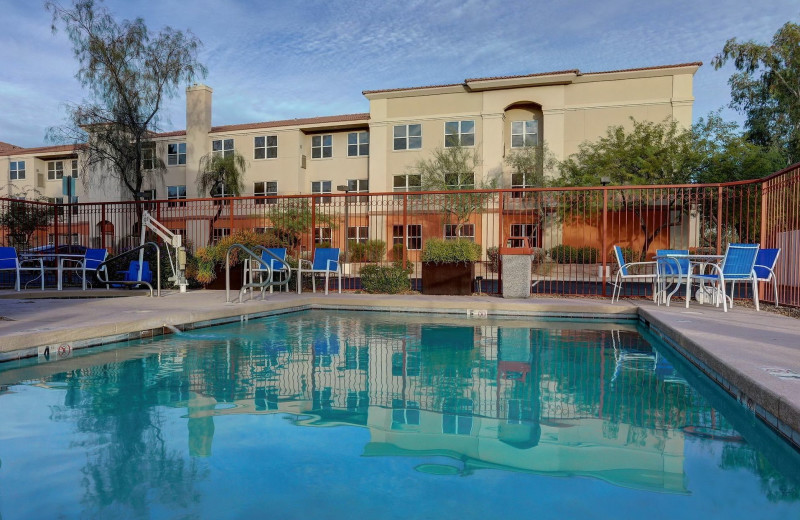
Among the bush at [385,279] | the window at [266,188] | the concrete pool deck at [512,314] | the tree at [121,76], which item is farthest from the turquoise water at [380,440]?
the window at [266,188]

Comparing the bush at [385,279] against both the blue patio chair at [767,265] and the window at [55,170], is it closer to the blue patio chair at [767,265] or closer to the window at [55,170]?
the blue patio chair at [767,265]

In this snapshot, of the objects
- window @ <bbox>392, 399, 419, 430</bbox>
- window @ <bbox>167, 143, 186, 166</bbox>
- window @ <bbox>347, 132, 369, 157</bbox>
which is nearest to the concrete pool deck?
window @ <bbox>392, 399, 419, 430</bbox>

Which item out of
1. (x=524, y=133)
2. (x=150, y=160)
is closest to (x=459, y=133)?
(x=524, y=133)

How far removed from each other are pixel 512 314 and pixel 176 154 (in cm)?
2775

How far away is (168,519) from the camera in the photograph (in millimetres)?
2021

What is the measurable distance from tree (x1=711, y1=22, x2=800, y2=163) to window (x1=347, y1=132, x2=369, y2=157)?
55.3ft

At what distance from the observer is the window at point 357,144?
28.3 m

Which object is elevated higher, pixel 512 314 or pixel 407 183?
pixel 407 183

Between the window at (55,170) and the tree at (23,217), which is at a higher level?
the window at (55,170)

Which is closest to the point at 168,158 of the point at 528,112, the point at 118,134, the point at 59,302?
the point at 118,134

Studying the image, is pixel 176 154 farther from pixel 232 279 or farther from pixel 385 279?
pixel 385 279

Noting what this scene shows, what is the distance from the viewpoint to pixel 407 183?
26.9 meters

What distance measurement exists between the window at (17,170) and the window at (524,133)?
1230 inches

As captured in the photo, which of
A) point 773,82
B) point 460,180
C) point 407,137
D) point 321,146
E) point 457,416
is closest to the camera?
point 457,416
